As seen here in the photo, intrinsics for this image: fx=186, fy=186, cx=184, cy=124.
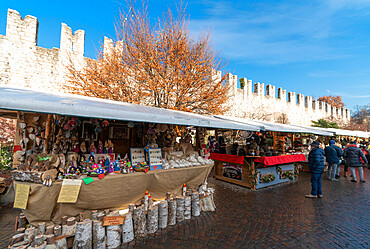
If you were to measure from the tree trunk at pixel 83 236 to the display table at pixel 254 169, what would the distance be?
4.74 m

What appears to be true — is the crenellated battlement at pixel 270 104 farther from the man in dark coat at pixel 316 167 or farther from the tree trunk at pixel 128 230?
the tree trunk at pixel 128 230

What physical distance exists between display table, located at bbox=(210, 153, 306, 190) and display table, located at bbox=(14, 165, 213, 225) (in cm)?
253

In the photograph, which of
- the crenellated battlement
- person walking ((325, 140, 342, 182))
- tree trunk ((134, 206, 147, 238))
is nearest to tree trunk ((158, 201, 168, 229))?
tree trunk ((134, 206, 147, 238))

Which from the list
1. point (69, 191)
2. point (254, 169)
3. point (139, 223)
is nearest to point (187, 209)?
point (139, 223)

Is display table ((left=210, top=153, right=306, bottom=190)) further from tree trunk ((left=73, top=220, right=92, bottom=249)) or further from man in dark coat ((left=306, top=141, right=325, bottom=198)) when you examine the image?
tree trunk ((left=73, top=220, right=92, bottom=249))

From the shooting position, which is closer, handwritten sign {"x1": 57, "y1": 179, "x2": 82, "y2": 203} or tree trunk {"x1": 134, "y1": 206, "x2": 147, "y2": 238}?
handwritten sign {"x1": 57, "y1": 179, "x2": 82, "y2": 203}

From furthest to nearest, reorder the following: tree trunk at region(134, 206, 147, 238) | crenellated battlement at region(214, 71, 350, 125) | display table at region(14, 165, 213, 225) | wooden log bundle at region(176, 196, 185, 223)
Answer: crenellated battlement at region(214, 71, 350, 125), wooden log bundle at region(176, 196, 185, 223), tree trunk at region(134, 206, 147, 238), display table at region(14, 165, 213, 225)

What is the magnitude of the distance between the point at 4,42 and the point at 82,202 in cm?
1148

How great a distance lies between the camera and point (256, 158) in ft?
19.2

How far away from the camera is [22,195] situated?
2.55 metres

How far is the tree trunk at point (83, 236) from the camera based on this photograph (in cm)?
247

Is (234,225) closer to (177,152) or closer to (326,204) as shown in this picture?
(177,152)

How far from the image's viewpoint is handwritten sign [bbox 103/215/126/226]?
2.70 metres

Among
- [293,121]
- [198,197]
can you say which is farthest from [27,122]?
[293,121]
